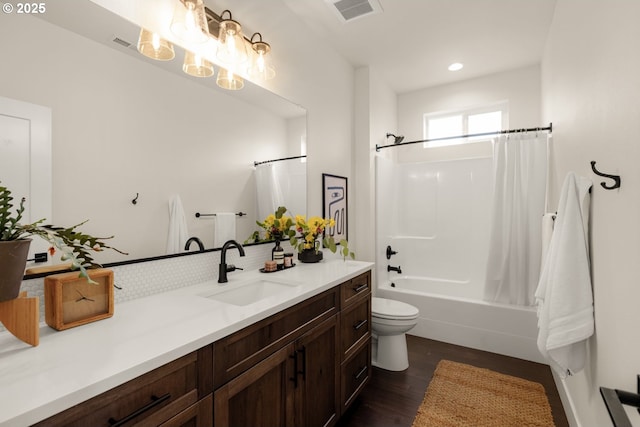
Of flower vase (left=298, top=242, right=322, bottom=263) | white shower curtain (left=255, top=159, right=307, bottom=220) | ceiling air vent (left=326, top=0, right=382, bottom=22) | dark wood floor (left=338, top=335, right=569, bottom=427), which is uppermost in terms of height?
ceiling air vent (left=326, top=0, right=382, bottom=22)

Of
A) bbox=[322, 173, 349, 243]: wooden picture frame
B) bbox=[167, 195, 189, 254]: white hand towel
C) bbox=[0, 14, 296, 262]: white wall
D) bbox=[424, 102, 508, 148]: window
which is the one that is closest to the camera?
bbox=[0, 14, 296, 262]: white wall

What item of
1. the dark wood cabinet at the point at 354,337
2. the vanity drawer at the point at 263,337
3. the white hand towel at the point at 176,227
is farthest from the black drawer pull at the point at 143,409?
the dark wood cabinet at the point at 354,337

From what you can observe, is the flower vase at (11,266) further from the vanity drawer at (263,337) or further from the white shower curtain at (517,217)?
the white shower curtain at (517,217)

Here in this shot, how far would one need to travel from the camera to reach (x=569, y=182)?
4.52 ft

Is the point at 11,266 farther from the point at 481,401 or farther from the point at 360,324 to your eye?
the point at 481,401

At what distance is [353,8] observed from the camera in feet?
7.11

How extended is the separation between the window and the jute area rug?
2303 mm

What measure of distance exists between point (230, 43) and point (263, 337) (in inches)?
59.3

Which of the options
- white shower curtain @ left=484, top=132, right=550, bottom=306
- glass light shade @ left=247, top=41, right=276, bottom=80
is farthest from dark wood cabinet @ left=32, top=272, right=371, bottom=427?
white shower curtain @ left=484, top=132, right=550, bottom=306

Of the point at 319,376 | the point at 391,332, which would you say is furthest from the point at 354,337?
the point at 391,332

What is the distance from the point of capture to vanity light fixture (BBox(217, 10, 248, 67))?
1.59 metres

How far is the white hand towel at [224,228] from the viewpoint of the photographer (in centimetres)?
166

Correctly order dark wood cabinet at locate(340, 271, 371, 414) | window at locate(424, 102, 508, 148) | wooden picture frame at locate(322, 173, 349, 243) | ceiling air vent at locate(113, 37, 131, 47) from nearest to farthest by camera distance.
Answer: ceiling air vent at locate(113, 37, 131, 47), dark wood cabinet at locate(340, 271, 371, 414), wooden picture frame at locate(322, 173, 349, 243), window at locate(424, 102, 508, 148)

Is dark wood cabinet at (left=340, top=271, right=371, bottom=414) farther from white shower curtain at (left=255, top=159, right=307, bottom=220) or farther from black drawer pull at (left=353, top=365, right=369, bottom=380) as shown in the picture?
white shower curtain at (left=255, top=159, right=307, bottom=220)
